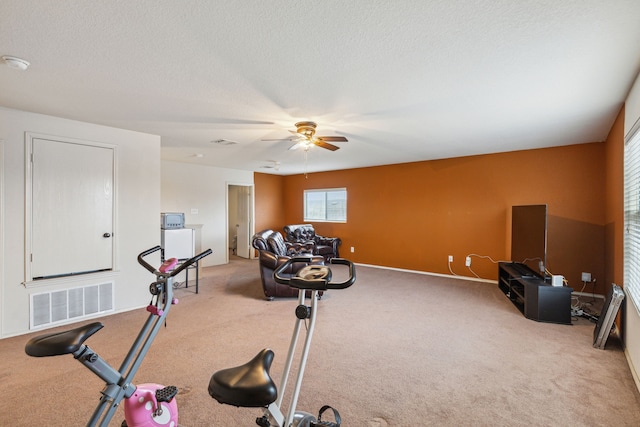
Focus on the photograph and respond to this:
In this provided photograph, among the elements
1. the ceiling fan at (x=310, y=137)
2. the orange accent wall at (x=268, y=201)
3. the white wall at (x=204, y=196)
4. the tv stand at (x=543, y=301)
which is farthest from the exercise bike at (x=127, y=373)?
the orange accent wall at (x=268, y=201)

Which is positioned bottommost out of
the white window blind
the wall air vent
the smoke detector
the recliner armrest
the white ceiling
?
the wall air vent

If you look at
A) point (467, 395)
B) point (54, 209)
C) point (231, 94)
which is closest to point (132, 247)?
point (54, 209)

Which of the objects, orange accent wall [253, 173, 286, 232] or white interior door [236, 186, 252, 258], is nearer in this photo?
white interior door [236, 186, 252, 258]

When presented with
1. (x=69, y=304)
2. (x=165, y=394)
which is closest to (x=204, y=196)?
(x=69, y=304)

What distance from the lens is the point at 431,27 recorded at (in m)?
1.77

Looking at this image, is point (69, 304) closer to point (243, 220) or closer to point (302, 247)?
point (302, 247)

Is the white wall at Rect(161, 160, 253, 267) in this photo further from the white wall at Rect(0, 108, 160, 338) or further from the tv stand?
the tv stand

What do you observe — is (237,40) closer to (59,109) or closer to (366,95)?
(366,95)

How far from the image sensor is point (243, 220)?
846cm

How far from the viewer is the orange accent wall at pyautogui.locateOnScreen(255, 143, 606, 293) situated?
4.66 m

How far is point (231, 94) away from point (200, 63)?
0.57 metres

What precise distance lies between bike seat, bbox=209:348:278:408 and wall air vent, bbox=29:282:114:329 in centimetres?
347

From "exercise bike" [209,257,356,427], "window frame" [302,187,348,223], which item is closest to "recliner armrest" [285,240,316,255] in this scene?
"window frame" [302,187,348,223]

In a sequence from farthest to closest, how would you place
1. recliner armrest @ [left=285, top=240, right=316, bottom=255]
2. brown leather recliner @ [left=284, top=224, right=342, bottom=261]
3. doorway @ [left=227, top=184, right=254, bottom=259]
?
doorway @ [left=227, top=184, right=254, bottom=259]
brown leather recliner @ [left=284, top=224, right=342, bottom=261]
recliner armrest @ [left=285, top=240, right=316, bottom=255]
